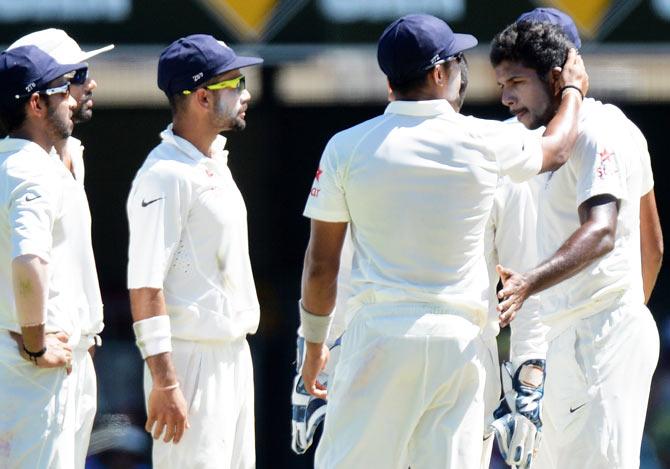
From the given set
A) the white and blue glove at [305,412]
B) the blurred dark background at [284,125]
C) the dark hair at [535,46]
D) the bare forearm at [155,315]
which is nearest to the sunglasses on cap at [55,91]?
the bare forearm at [155,315]

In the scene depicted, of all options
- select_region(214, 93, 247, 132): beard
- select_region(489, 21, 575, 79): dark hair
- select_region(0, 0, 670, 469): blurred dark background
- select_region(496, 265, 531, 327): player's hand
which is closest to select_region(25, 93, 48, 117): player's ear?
select_region(214, 93, 247, 132): beard

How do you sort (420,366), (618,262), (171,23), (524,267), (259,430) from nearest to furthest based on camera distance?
1. (420,366)
2. (618,262)
3. (524,267)
4. (171,23)
5. (259,430)

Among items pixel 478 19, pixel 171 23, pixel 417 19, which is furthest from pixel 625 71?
pixel 417 19

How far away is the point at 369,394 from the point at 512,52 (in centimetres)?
129

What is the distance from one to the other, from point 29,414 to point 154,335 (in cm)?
43

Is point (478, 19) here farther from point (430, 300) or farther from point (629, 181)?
point (430, 300)

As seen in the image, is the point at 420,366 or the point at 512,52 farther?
the point at 512,52

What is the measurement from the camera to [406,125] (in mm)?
4566

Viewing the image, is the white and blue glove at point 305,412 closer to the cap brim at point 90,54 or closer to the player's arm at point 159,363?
the player's arm at point 159,363

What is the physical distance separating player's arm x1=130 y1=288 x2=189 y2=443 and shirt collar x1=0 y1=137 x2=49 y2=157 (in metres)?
0.52

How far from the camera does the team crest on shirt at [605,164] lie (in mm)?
4859

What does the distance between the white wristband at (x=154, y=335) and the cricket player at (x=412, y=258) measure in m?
0.61

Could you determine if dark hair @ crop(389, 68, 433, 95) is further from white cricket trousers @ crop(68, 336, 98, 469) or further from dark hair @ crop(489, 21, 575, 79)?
white cricket trousers @ crop(68, 336, 98, 469)

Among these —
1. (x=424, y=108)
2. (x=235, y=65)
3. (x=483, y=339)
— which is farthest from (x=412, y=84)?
(x=483, y=339)
